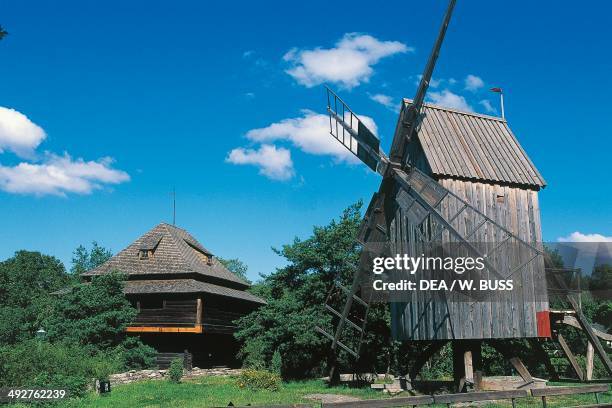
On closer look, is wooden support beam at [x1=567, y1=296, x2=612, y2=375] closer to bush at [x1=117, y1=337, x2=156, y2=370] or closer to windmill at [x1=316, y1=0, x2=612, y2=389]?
windmill at [x1=316, y1=0, x2=612, y2=389]

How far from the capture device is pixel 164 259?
33.6 meters

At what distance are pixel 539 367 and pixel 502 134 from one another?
12.9 meters

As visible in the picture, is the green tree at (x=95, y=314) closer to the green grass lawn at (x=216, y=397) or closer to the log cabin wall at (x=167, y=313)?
the log cabin wall at (x=167, y=313)

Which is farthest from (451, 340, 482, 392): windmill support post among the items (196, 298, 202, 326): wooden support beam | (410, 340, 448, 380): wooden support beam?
(196, 298, 202, 326): wooden support beam

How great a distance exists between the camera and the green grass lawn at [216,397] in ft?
53.3

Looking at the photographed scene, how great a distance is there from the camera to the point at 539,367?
90.0ft

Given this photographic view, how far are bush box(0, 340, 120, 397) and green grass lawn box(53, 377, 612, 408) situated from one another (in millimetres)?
800

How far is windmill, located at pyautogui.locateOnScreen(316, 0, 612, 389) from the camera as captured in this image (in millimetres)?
17484

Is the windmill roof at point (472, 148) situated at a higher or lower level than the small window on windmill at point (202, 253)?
higher

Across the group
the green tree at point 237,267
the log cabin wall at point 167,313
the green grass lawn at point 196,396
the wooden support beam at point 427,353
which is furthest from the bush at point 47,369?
the green tree at point 237,267

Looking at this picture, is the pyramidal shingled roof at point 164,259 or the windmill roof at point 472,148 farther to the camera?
the pyramidal shingled roof at point 164,259

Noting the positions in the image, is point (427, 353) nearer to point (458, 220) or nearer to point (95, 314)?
point (458, 220)

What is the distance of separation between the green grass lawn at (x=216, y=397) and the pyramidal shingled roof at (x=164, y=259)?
30.3 ft

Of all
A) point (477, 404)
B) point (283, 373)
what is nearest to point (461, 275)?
point (477, 404)
